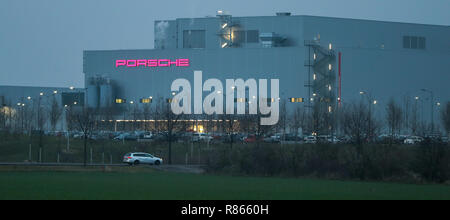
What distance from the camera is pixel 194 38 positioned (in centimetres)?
10112

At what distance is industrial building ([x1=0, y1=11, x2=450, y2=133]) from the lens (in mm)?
91812

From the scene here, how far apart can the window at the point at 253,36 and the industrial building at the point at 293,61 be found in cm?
15

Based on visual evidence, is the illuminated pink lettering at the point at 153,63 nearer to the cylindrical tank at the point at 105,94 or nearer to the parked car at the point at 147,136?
the cylindrical tank at the point at 105,94

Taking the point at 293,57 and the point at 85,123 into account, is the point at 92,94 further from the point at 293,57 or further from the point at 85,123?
the point at 85,123

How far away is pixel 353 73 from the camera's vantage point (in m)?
92.8

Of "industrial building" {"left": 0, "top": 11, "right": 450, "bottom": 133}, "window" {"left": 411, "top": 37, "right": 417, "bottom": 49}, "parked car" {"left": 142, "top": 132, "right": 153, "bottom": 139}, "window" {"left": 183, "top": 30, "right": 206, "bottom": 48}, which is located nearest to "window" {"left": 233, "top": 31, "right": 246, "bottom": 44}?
"industrial building" {"left": 0, "top": 11, "right": 450, "bottom": 133}

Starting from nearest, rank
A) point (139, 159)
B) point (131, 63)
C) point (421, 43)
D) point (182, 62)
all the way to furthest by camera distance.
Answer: point (139, 159) < point (182, 62) < point (131, 63) < point (421, 43)

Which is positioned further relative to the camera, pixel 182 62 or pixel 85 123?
pixel 182 62

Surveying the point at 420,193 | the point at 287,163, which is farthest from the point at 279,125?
the point at 420,193

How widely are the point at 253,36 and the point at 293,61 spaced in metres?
8.84

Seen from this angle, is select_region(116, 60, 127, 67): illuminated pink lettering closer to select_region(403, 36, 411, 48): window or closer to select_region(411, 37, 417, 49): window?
select_region(403, 36, 411, 48): window

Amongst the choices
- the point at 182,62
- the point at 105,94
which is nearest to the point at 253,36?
the point at 182,62

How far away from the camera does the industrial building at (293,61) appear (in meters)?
91.8
